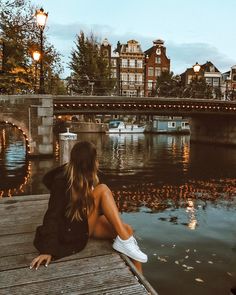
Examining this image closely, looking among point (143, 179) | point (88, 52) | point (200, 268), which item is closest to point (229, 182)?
point (143, 179)

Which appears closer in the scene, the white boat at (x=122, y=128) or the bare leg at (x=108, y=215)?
the bare leg at (x=108, y=215)

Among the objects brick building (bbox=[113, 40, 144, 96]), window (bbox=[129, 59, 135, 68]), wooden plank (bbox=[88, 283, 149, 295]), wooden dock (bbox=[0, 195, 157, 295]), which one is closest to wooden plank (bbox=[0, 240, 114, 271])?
wooden dock (bbox=[0, 195, 157, 295])

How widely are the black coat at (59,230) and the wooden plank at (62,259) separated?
0.09 m

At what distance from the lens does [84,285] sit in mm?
2758

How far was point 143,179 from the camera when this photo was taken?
13266 millimetres

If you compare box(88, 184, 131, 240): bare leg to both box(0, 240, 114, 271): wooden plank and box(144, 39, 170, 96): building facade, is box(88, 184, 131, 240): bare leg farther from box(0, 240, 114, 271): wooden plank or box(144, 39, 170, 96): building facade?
box(144, 39, 170, 96): building facade

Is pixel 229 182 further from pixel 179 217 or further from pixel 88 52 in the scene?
pixel 88 52

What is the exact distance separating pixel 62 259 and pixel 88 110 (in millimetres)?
19469

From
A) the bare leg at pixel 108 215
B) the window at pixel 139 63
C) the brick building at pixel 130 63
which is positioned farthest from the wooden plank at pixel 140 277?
the window at pixel 139 63

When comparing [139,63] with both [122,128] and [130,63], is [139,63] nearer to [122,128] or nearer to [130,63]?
[130,63]

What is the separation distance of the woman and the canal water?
1.69 metres

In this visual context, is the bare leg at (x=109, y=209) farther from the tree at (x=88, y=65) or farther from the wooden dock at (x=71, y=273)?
the tree at (x=88, y=65)

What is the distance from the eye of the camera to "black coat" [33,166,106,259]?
3146mm

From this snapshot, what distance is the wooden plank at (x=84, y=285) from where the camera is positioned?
2643mm
